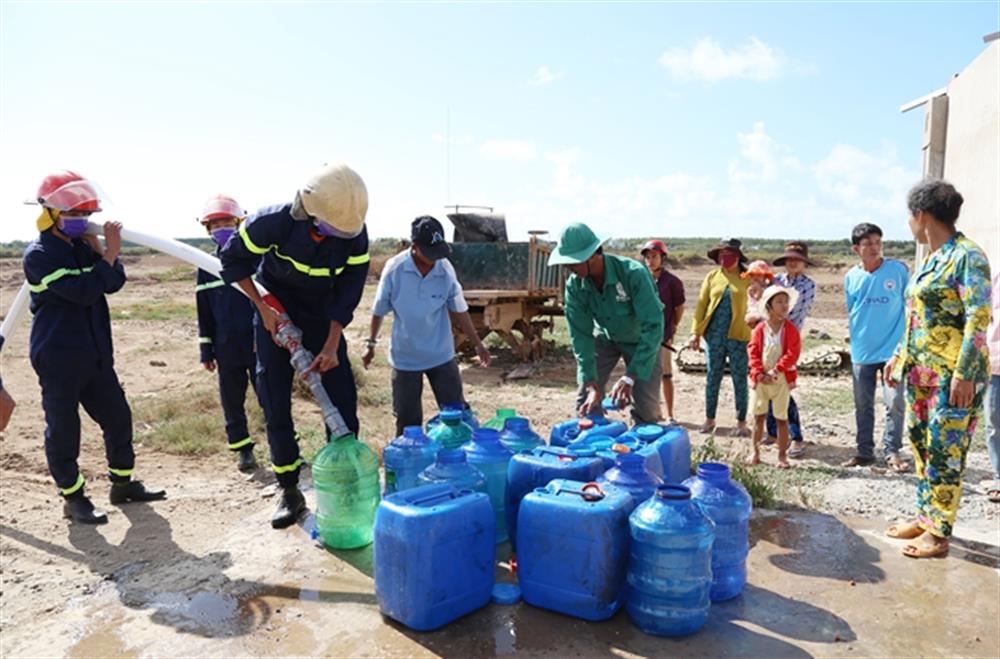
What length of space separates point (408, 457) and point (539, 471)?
31.0 inches

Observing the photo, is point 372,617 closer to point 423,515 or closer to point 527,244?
point 423,515

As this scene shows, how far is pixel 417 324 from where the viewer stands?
4.93 m

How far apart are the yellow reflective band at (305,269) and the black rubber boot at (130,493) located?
2.28 meters

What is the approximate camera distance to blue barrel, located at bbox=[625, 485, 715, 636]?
297cm

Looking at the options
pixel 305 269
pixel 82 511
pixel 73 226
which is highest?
pixel 73 226

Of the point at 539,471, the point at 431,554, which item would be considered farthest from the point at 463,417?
the point at 431,554

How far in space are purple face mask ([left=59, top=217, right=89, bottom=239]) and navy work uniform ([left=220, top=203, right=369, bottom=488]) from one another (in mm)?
1130

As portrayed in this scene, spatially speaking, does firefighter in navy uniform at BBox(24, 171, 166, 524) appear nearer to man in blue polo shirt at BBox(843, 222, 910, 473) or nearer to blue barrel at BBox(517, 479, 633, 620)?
blue barrel at BBox(517, 479, 633, 620)

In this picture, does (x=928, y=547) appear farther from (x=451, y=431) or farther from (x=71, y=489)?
(x=71, y=489)

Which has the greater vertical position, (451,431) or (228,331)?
(228,331)

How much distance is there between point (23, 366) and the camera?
10.8 m

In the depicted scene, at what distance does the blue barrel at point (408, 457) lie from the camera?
12.9ft

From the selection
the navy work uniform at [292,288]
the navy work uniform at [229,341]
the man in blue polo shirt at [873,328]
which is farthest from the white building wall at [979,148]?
the navy work uniform at [229,341]

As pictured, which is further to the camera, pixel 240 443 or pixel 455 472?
pixel 240 443
